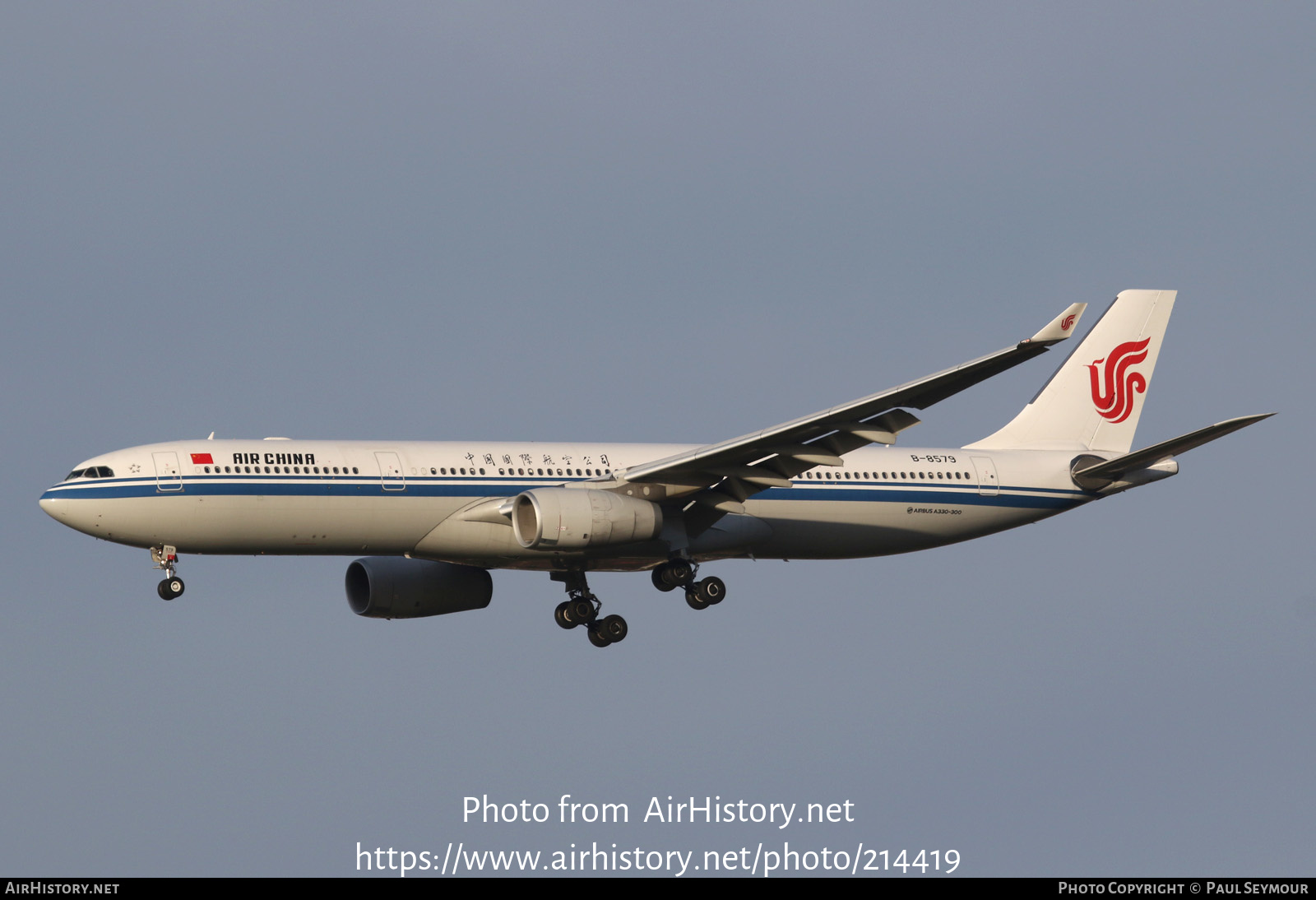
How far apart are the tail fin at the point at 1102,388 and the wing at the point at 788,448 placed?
403 inches

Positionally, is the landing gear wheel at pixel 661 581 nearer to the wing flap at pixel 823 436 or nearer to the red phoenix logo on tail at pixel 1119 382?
the wing flap at pixel 823 436

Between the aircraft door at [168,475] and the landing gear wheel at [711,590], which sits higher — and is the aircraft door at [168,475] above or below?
below

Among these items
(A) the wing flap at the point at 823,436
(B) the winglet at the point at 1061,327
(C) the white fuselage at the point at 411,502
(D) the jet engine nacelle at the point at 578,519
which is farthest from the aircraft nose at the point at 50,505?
(B) the winglet at the point at 1061,327

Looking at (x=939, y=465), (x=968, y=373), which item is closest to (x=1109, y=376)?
(x=939, y=465)

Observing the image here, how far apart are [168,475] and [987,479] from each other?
22520 millimetres

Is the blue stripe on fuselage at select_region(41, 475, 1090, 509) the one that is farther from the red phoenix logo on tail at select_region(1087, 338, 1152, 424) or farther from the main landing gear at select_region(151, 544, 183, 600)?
the red phoenix logo on tail at select_region(1087, 338, 1152, 424)

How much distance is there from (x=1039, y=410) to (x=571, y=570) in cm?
1572

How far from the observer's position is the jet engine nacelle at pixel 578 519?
4338 centimetres

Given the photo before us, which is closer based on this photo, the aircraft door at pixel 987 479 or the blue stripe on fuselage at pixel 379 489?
the blue stripe on fuselage at pixel 379 489

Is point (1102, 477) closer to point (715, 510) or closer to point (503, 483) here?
point (715, 510)

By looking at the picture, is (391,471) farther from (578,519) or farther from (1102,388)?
(1102,388)

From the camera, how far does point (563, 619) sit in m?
48.4

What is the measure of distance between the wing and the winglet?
2.14m

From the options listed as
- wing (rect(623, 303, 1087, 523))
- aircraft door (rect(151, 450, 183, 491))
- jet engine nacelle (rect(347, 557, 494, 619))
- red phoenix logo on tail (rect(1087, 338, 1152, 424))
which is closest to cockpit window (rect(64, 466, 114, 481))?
aircraft door (rect(151, 450, 183, 491))
